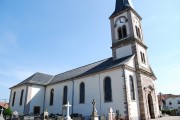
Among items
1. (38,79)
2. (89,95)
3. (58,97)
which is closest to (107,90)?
(89,95)

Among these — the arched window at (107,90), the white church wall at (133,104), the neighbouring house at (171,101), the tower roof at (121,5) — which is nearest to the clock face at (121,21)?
the tower roof at (121,5)

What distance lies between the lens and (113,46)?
1030 inches

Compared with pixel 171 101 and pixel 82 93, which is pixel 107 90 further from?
pixel 171 101

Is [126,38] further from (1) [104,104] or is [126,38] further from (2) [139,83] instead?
(1) [104,104]

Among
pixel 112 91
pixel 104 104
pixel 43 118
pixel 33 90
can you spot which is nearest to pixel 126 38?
pixel 112 91

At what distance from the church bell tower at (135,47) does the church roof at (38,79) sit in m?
16.4

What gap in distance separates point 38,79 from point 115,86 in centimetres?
1878

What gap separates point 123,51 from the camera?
81.1 feet

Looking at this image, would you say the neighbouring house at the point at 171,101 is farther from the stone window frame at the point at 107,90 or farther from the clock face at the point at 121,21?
the stone window frame at the point at 107,90

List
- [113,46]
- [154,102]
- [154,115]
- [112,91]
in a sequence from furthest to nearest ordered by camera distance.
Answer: [113,46]
[154,102]
[154,115]
[112,91]

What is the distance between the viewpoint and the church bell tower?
21.7 m

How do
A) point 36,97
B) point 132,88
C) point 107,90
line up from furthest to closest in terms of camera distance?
point 36,97 → point 107,90 → point 132,88

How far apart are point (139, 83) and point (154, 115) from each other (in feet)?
17.5

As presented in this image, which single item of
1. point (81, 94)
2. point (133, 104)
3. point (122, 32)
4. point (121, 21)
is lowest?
point (133, 104)
